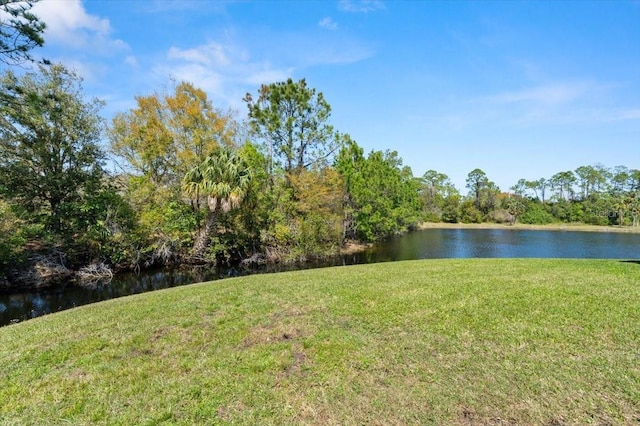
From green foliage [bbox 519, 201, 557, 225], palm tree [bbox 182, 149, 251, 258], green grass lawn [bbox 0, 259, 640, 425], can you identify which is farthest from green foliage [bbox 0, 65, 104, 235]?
green foliage [bbox 519, 201, 557, 225]

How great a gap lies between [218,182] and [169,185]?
4784 millimetres

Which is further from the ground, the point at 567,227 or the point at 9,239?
the point at 9,239

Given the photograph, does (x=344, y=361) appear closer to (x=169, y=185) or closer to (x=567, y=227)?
(x=169, y=185)

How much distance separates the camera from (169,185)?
2061cm

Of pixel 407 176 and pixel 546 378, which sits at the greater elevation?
pixel 407 176

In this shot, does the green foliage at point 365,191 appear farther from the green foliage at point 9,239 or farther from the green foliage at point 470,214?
the green foliage at point 470,214

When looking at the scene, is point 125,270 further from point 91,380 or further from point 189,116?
point 91,380

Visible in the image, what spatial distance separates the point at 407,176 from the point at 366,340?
5111cm

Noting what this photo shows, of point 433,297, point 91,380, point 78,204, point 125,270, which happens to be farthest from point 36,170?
point 433,297

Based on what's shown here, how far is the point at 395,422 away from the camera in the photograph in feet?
11.0

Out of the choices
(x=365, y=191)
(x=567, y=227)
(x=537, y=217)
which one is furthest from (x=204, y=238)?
(x=537, y=217)

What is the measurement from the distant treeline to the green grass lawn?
8.29 meters

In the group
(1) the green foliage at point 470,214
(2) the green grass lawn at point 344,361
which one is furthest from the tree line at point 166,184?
(1) the green foliage at point 470,214

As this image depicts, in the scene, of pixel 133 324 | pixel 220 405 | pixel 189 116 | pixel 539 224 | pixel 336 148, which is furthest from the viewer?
pixel 539 224
